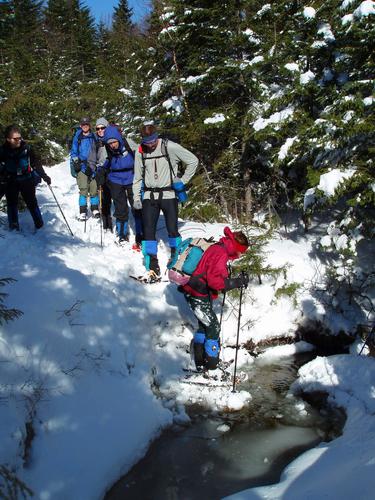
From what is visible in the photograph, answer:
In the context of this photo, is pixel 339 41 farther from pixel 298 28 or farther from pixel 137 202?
pixel 137 202

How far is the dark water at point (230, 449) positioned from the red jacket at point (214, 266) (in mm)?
1746

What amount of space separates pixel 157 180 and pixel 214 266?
224 centimetres

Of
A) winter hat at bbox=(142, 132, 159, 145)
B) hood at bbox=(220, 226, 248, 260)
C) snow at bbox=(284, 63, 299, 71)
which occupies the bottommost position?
hood at bbox=(220, 226, 248, 260)

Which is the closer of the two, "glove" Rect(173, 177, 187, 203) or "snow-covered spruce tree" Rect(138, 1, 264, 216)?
"glove" Rect(173, 177, 187, 203)

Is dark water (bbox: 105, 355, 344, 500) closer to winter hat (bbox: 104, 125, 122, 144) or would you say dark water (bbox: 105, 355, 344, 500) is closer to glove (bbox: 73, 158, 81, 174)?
winter hat (bbox: 104, 125, 122, 144)

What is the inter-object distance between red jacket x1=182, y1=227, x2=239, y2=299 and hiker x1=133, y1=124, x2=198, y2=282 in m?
1.76

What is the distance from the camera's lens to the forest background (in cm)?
795

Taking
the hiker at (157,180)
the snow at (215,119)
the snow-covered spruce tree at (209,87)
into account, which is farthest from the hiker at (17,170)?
the snow at (215,119)

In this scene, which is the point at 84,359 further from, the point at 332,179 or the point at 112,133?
the point at 332,179

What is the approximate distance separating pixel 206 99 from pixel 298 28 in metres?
3.03

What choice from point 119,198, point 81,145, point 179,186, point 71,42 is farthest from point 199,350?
point 71,42

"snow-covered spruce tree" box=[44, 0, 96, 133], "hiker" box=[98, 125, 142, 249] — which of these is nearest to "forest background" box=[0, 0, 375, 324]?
"hiker" box=[98, 125, 142, 249]

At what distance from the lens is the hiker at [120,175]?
8508mm

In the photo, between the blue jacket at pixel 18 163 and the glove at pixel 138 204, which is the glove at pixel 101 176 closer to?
the blue jacket at pixel 18 163
